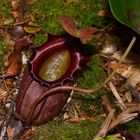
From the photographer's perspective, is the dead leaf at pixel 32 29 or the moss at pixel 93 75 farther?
the dead leaf at pixel 32 29

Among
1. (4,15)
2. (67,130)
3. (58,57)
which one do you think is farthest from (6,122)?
(4,15)

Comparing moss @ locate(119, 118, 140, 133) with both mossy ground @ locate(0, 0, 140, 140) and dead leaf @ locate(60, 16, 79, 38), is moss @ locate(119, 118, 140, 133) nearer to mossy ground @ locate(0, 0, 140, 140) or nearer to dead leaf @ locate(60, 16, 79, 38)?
mossy ground @ locate(0, 0, 140, 140)

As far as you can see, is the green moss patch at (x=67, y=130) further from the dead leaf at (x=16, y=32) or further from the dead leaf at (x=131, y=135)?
the dead leaf at (x=16, y=32)

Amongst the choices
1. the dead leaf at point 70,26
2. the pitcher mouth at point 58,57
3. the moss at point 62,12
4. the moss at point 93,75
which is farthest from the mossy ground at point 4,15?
the dead leaf at point 70,26

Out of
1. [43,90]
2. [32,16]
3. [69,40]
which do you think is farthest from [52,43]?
[32,16]

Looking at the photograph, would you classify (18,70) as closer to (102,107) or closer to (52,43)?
(52,43)

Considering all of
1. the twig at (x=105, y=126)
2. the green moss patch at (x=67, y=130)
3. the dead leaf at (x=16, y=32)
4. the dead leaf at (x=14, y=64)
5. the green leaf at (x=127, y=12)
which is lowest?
the green moss patch at (x=67, y=130)

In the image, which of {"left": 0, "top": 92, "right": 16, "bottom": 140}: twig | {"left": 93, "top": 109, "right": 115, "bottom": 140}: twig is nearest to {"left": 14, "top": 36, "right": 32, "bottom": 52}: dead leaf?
{"left": 0, "top": 92, "right": 16, "bottom": 140}: twig
